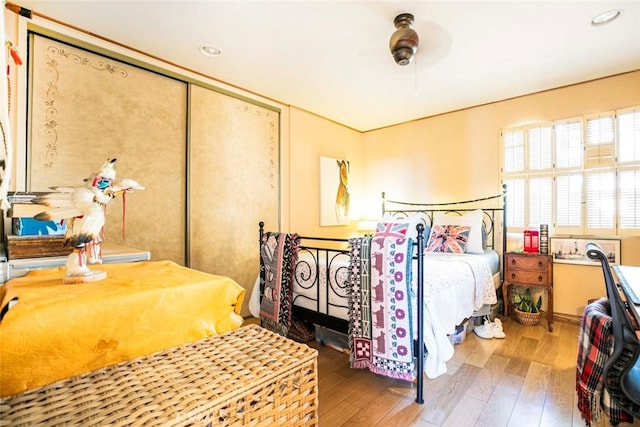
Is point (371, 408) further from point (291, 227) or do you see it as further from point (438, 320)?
point (291, 227)

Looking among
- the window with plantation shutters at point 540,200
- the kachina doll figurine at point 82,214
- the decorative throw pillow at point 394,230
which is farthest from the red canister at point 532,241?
the kachina doll figurine at point 82,214

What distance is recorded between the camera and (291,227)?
3.79 m

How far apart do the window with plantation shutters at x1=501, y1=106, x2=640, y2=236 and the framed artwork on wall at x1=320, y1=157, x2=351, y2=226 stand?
6.86 ft

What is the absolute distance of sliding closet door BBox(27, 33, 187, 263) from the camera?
2090mm

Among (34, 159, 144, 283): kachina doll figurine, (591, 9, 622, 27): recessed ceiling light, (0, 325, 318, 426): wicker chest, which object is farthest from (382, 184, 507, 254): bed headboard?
(34, 159, 144, 283): kachina doll figurine

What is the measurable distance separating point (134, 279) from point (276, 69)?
99.6 inches

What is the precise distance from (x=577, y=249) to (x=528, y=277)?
606 millimetres

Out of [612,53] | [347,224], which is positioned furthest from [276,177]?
[612,53]

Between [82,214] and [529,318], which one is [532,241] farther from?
[82,214]

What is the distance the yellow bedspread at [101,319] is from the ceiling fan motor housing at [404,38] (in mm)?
1992

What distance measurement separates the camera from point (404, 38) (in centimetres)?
203

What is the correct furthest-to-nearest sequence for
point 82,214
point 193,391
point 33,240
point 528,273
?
1. point 528,273
2. point 33,240
3. point 82,214
4. point 193,391

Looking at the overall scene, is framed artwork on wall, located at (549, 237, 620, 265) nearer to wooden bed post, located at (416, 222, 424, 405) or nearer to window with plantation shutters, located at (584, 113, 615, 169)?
window with plantation shutters, located at (584, 113, 615, 169)

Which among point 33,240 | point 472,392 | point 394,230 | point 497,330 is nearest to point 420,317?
point 394,230
